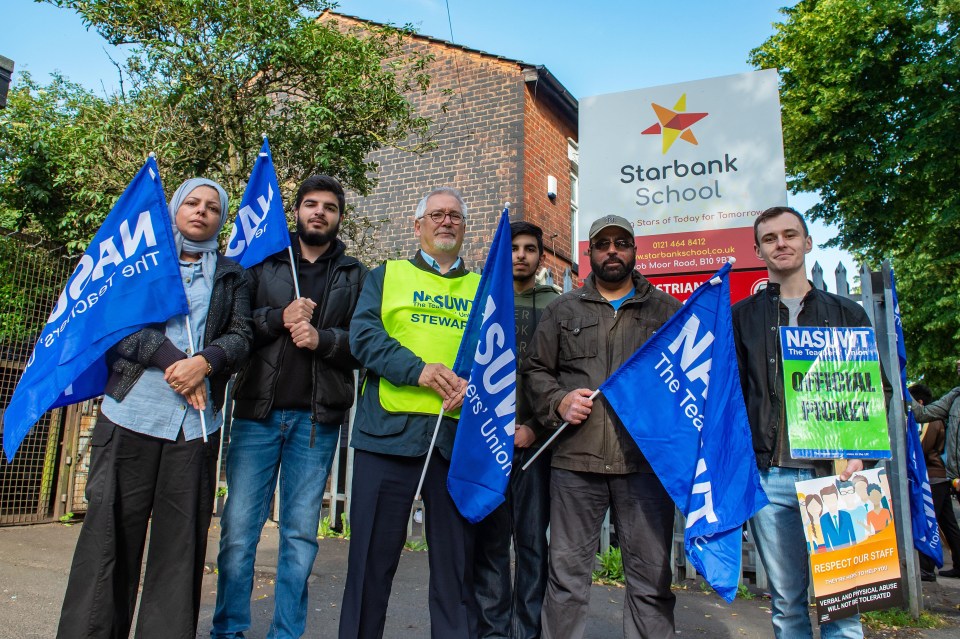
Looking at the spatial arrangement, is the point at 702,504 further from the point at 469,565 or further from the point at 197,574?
the point at 197,574

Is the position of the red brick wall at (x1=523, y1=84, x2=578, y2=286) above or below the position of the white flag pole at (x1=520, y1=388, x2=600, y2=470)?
above

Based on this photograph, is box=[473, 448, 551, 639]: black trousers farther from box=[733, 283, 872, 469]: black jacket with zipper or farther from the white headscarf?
the white headscarf

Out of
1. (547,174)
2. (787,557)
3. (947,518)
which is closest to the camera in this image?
(787,557)

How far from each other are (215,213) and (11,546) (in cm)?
490

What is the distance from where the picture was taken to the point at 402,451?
3.04 metres

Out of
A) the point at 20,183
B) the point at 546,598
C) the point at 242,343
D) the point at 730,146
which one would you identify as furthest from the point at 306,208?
the point at 20,183

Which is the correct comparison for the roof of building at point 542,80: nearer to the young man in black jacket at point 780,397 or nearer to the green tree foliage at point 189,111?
the green tree foliage at point 189,111

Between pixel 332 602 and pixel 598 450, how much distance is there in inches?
110

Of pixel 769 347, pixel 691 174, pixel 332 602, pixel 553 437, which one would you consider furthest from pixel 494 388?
pixel 691 174

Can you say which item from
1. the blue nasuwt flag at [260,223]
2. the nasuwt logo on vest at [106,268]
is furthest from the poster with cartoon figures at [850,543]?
the nasuwt logo on vest at [106,268]

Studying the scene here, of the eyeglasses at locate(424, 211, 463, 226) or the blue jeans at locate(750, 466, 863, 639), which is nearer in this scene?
the blue jeans at locate(750, 466, 863, 639)

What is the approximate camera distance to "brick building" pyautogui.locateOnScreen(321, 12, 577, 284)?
12719 millimetres

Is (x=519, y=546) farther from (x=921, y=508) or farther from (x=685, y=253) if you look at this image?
(x=685, y=253)

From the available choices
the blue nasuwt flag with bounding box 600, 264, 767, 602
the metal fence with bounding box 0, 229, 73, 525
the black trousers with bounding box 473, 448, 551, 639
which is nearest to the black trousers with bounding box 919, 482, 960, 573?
the blue nasuwt flag with bounding box 600, 264, 767, 602
